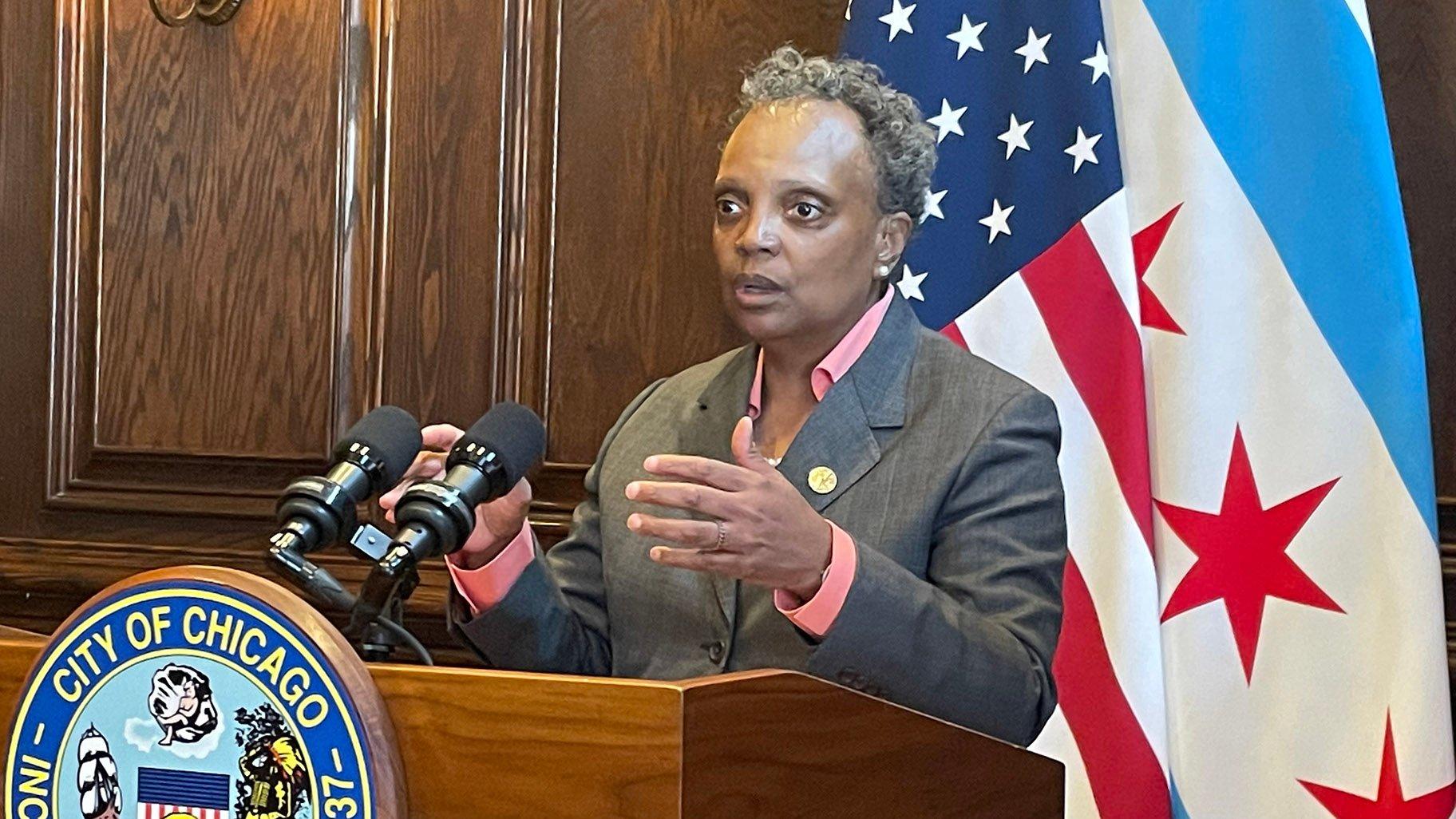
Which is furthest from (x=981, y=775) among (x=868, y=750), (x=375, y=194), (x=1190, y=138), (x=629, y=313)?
(x=375, y=194)

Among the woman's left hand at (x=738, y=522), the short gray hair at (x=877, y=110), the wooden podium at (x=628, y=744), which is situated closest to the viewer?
the wooden podium at (x=628, y=744)

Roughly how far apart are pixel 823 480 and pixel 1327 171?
0.96 m

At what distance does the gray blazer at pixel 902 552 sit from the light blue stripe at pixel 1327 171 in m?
0.65

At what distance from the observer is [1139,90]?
2436 millimetres

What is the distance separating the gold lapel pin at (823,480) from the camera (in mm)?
1780

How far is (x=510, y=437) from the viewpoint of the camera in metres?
1.35

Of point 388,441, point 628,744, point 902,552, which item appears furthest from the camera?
point 902,552

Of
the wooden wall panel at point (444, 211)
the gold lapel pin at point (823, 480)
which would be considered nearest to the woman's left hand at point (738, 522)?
the gold lapel pin at point (823, 480)

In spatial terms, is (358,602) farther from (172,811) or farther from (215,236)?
(215,236)

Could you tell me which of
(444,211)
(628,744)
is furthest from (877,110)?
(444,211)

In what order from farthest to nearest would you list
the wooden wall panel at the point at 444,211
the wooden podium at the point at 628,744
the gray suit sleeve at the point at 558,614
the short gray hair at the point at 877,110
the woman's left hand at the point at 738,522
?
the wooden wall panel at the point at 444,211 → the short gray hair at the point at 877,110 → the gray suit sleeve at the point at 558,614 → the woman's left hand at the point at 738,522 → the wooden podium at the point at 628,744

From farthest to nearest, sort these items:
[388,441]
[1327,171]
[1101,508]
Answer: [1101,508], [1327,171], [388,441]

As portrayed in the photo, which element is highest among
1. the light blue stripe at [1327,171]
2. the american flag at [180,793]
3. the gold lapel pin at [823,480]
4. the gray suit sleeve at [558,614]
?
the light blue stripe at [1327,171]

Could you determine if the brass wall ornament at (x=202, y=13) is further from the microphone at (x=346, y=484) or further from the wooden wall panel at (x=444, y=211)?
the microphone at (x=346, y=484)
